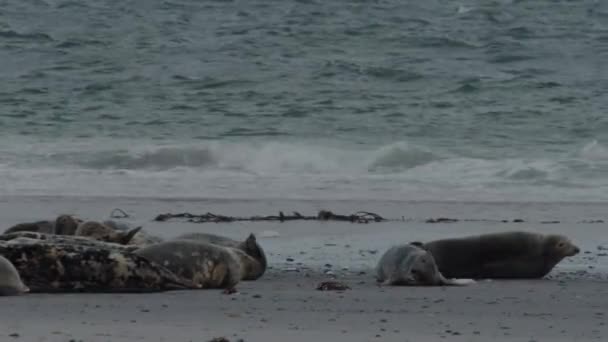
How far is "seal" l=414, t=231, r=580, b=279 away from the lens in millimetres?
8055

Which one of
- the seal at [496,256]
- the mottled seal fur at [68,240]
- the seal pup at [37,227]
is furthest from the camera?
the seal pup at [37,227]

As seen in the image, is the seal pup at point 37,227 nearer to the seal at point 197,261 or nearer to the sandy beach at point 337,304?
the sandy beach at point 337,304

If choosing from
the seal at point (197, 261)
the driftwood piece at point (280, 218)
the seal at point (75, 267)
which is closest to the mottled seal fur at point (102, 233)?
the seal at point (197, 261)

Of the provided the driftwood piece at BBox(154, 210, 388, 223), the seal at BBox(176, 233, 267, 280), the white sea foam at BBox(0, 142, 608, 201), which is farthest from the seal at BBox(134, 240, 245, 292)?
the white sea foam at BBox(0, 142, 608, 201)

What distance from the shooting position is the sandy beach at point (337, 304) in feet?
19.0

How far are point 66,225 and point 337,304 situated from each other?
7.22 feet

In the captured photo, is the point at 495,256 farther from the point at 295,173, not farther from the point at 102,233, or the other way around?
the point at 295,173

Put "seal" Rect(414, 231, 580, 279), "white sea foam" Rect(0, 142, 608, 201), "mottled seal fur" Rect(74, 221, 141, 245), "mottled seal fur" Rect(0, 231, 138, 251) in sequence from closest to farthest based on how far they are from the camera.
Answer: "mottled seal fur" Rect(0, 231, 138, 251)
"mottled seal fur" Rect(74, 221, 141, 245)
"seal" Rect(414, 231, 580, 279)
"white sea foam" Rect(0, 142, 608, 201)

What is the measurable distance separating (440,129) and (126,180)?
4622 mm

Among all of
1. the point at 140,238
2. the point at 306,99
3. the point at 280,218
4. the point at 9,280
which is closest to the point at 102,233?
the point at 140,238

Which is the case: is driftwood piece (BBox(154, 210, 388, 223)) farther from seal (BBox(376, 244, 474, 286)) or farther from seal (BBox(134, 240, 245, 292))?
seal (BBox(134, 240, 245, 292))

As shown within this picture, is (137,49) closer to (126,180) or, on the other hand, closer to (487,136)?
(487,136)

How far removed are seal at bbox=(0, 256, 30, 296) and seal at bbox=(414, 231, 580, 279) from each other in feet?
7.42

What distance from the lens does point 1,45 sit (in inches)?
950
